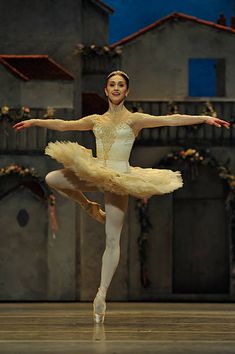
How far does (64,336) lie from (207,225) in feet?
30.5

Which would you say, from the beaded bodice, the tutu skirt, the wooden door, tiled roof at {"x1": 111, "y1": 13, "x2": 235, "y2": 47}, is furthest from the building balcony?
the tutu skirt

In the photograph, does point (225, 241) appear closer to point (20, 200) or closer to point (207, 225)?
point (207, 225)

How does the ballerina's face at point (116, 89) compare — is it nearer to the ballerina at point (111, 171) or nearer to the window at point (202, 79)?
the ballerina at point (111, 171)

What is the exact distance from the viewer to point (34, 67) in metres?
17.0

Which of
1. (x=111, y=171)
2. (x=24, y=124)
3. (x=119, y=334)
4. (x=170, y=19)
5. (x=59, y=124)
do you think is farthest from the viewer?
(x=170, y=19)

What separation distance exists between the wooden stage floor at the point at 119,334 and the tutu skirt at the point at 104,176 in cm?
127

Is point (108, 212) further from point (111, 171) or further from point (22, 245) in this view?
point (22, 245)

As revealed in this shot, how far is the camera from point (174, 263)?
56.4 feet

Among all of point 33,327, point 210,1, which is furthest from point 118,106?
point 210,1

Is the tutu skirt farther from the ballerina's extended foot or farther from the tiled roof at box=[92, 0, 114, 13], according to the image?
the tiled roof at box=[92, 0, 114, 13]

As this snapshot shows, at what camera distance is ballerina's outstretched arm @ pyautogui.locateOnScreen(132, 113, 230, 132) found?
9328mm

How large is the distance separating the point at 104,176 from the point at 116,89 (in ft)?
3.28

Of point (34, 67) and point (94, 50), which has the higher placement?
point (94, 50)

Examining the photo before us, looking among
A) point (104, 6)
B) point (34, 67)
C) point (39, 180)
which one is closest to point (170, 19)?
point (104, 6)
